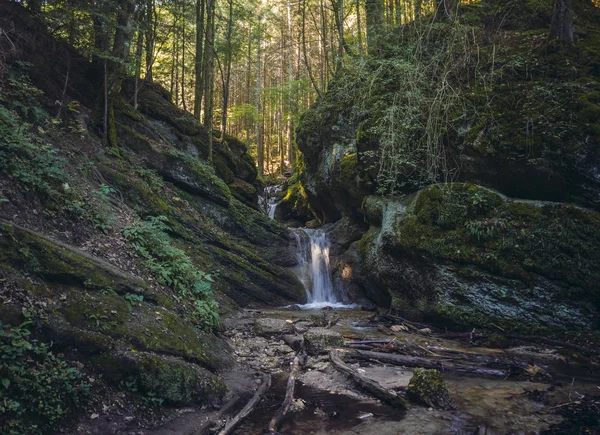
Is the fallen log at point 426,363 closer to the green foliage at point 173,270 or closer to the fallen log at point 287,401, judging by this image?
the fallen log at point 287,401

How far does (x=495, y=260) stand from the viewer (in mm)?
9297

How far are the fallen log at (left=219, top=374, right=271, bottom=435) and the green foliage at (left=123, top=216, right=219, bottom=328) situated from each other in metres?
1.62

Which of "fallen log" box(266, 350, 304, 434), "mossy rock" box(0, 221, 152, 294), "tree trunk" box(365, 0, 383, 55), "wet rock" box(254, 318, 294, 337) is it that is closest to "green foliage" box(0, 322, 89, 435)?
"mossy rock" box(0, 221, 152, 294)

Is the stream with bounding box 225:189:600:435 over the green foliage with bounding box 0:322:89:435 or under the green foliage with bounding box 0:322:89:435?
under

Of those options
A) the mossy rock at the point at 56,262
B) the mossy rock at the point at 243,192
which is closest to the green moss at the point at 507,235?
the mossy rock at the point at 56,262

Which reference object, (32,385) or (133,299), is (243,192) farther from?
(32,385)

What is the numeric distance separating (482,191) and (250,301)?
7852 millimetres

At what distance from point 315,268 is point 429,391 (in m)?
10.6

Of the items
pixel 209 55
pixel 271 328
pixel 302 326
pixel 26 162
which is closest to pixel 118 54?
pixel 209 55

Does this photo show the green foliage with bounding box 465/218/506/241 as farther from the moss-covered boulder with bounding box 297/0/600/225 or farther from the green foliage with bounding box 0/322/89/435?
the green foliage with bounding box 0/322/89/435

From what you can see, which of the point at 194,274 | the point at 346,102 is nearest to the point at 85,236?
the point at 194,274

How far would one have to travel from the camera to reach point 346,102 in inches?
599

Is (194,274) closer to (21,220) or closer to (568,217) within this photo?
(21,220)

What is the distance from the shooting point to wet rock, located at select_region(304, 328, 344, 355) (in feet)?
24.8
